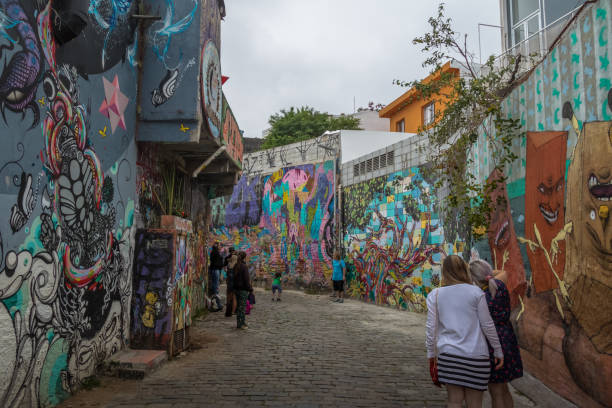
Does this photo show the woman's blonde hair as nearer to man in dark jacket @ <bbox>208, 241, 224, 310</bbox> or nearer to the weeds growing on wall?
the weeds growing on wall

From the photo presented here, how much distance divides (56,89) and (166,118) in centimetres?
245

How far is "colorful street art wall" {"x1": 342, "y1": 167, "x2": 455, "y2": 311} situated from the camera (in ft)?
41.0

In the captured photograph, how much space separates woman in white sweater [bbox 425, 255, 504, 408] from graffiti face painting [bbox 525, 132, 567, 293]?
78.9 inches

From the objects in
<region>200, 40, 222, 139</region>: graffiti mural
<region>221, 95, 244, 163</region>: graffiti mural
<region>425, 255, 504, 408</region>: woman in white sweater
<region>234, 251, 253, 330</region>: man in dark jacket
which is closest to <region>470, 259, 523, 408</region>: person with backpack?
<region>425, 255, 504, 408</region>: woman in white sweater

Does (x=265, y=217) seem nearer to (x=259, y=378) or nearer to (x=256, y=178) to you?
(x=256, y=178)

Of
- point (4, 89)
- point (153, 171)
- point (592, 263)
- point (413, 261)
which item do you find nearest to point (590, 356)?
point (592, 263)

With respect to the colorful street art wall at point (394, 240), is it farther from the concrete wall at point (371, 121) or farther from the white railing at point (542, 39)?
the concrete wall at point (371, 121)

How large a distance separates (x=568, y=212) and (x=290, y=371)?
405 cm

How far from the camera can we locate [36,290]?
4.62 m

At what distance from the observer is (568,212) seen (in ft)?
16.5

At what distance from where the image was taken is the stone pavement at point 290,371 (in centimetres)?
519

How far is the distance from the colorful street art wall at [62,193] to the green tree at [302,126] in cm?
2739

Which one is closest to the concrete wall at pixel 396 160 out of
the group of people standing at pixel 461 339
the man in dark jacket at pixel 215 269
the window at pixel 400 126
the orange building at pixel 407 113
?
the man in dark jacket at pixel 215 269

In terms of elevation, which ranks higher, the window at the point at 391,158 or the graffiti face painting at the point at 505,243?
the window at the point at 391,158
